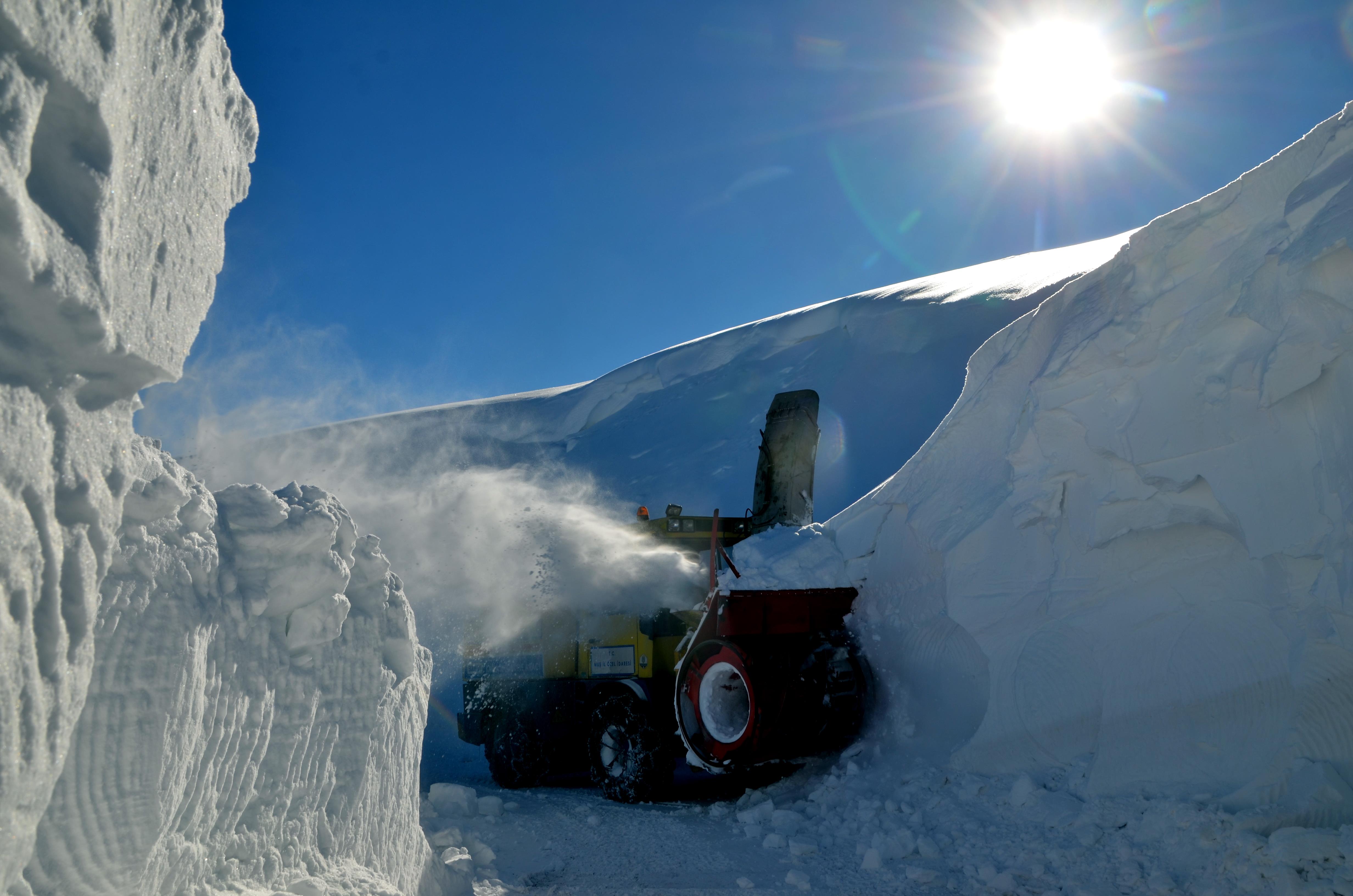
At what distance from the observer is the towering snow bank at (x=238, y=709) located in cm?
212

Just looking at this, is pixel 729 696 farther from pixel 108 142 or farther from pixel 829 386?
pixel 829 386

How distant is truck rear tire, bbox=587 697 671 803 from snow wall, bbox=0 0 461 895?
3.59m

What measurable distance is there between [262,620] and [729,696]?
4.14m

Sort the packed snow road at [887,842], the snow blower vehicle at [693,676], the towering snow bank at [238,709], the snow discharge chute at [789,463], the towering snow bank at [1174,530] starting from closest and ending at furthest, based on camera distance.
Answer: the towering snow bank at [238,709] < the packed snow road at [887,842] < the towering snow bank at [1174,530] < the snow blower vehicle at [693,676] < the snow discharge chute at [789,463]

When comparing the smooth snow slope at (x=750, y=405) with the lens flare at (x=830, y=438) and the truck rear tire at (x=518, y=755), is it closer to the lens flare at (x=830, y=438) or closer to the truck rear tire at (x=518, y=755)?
the lens flare at (x=830, y=438)

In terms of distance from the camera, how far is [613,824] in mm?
5953

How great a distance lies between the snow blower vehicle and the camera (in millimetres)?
6008

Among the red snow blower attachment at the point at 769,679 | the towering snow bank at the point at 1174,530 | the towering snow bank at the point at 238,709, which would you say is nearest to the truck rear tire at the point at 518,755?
the red snow blower attachment at the point at 769,679

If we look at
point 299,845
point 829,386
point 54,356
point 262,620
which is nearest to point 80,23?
point 54,356

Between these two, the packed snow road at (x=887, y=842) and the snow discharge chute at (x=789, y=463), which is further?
the snow discharge chute at (x=789, y=463)

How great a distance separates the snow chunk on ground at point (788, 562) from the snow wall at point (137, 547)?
4.20 m

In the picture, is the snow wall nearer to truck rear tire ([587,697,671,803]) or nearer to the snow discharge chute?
truck rear tire ([587,697,671,803])

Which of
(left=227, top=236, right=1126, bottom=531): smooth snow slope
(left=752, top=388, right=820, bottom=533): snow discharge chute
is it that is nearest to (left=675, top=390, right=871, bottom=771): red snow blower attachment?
(left=752, top=388, right=820, bottom=533): snow discharge chute

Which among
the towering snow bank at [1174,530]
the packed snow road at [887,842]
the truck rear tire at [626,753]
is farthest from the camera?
the truck rear tire at [626,753]
